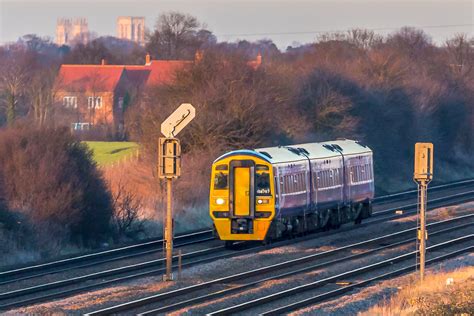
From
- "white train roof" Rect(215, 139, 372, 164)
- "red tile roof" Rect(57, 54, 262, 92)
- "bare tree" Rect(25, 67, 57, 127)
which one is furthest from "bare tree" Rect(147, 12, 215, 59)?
"white train roof" Rect(215, 139, 372, 164)

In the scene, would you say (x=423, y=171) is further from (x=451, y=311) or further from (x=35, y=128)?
(x=35, y=128)

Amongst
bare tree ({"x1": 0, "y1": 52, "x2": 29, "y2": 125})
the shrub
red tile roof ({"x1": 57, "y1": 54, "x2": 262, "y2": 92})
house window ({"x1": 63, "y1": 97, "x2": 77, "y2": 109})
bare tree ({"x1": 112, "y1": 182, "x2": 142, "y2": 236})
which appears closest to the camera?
the shrub

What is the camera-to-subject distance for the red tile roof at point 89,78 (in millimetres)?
83306

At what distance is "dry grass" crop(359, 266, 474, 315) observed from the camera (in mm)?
15058

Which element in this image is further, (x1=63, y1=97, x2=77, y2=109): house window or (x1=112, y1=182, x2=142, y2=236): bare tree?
(x1=63, y1=97, x2=77, y2=109): house window

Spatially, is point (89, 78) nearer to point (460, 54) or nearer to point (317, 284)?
point (460, 54)

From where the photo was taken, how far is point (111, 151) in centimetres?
5475

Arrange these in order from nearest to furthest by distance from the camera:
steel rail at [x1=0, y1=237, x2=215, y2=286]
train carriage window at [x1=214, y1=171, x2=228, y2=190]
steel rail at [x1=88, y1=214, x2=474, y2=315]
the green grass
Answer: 1. steel rail at [x1=88, y1=214, x2=474, y2=315]
2. steel rail at [x1=0, y1=237, x2=215, y2=286]
3. train carriage window at [x1=214, y1=171, x2=228, y2=190]
4. the green grass

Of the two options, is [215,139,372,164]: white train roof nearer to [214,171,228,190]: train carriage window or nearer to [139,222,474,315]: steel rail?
[214,171,228,190]: train carriage window

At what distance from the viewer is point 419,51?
84.9 meters

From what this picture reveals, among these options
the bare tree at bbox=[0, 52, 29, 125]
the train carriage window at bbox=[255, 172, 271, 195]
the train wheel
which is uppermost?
the bare tree at bbox=[0, 52, 29, 125]

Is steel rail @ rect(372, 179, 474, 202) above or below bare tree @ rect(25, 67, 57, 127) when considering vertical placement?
below

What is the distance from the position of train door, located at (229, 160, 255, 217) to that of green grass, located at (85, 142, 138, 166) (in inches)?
814

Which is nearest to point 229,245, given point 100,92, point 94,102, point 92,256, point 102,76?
point 92,256
